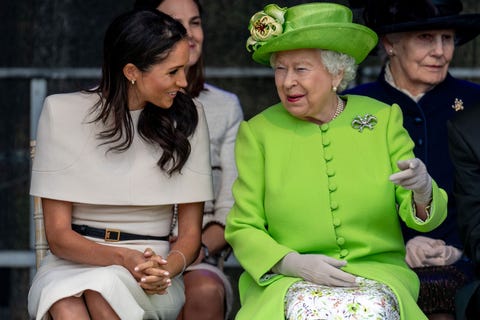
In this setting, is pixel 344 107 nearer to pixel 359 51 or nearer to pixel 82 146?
pixel 359 51

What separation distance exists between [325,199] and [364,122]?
0.35m

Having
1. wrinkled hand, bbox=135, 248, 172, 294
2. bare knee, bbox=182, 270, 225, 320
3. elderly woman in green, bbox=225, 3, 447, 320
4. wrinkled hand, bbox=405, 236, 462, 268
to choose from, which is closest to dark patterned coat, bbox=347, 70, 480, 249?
A: wrinkled hand, bbox=405, 236, 462, 268

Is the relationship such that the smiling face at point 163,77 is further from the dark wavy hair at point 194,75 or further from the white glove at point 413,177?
the white glove at point 413,177

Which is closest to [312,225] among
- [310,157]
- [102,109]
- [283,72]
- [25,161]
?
[310,157]

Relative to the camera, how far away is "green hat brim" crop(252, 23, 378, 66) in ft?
17.8

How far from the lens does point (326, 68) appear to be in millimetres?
5539

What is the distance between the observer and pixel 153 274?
530 cm

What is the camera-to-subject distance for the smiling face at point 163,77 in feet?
18.1

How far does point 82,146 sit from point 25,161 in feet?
5.17

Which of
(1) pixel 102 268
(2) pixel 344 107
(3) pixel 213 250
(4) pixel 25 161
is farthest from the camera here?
(4) pixel 25 161

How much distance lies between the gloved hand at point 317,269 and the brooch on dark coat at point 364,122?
575 mm

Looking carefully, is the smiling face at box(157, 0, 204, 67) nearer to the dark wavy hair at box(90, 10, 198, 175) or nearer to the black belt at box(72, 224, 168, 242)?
the dark wavy hair at box(90, 10, 198, 175)

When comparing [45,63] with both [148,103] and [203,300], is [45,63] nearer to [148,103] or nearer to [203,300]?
[148,103]

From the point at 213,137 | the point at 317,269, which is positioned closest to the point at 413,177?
the point at 317,269
